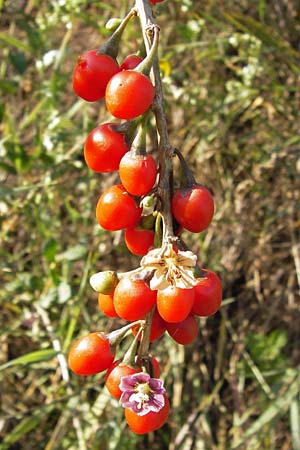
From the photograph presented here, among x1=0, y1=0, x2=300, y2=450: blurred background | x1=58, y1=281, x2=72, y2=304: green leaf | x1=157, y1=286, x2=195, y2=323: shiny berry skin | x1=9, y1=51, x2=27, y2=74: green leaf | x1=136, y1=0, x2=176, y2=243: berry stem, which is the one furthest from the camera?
x1=9, y1=51, x2=27, y2=74: green leaf

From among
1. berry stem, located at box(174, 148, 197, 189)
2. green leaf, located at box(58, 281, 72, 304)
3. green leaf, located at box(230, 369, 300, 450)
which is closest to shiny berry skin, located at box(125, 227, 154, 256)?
berry stem, located at box(174, 148, 197, 189)

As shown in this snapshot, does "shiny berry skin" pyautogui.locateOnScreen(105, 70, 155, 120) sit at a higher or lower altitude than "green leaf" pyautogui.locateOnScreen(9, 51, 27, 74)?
higher

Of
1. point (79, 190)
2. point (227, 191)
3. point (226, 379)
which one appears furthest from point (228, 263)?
point (79, 190)

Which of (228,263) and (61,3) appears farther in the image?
(228,263)

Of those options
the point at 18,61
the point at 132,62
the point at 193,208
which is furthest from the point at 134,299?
the point at 18,61

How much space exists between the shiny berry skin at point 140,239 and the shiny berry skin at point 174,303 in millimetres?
151

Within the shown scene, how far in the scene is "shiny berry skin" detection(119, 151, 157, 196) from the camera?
1.10 meters

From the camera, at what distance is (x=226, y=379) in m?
2.94

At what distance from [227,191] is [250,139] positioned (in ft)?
0.90

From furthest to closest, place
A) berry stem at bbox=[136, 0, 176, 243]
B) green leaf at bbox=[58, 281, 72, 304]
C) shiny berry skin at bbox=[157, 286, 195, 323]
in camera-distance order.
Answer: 1. green leaf at bbox=[58, 281, 72, 304]
2. berry stem at bbox=[136, 0, 176, 243]
3. shiny berry skin at bbox=[157, 286, 195, 323]

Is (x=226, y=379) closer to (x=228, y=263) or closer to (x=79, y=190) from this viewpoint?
(x=228, y=263)

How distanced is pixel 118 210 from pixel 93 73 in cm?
26

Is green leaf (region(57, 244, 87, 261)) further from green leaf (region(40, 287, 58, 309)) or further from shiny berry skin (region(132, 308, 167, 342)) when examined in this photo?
shiny berry skin (region(132, 308, 167, 342))

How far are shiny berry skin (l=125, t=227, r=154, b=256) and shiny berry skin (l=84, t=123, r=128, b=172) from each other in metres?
0.12
